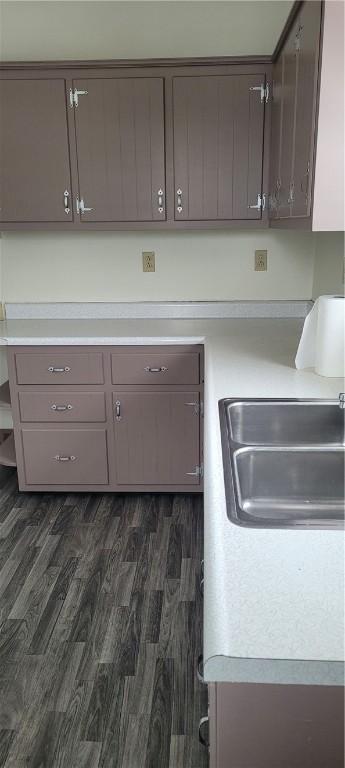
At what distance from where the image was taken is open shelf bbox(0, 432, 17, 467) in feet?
9.63

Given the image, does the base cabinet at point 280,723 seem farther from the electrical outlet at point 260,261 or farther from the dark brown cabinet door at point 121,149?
the electrical outlet at point 260,261

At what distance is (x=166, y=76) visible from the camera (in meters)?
2.61

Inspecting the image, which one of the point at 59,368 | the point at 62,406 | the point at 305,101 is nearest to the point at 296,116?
the point at 305,101

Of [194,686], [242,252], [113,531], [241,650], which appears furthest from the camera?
[242,252]

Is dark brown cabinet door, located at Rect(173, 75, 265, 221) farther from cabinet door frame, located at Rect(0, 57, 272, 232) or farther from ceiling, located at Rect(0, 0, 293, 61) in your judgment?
ceiling, located at Rect(0, 0, 293, 61)

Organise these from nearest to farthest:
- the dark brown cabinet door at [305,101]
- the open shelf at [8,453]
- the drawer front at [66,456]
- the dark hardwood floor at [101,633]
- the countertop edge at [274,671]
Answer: the countertop edge at [274,671]
the dark hardwood floor at [101,633]
the dark brown cabinet door at [305,101]
the drawer front at [66,456]
the open shelf at [8,453]

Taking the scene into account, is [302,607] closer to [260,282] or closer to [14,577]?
[14,577]

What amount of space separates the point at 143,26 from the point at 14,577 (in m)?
2.60

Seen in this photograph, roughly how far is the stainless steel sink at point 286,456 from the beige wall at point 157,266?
1.58 metres

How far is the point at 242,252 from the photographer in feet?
10.2

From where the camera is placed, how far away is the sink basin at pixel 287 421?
1.65 m

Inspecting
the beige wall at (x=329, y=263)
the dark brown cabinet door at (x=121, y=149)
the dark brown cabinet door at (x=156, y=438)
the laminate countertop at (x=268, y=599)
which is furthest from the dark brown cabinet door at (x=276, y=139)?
the laminate countertop at (x=268, y=599)

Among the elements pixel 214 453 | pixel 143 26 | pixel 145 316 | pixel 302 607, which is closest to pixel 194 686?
pixel 214 453

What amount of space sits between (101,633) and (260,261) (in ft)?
6.58
